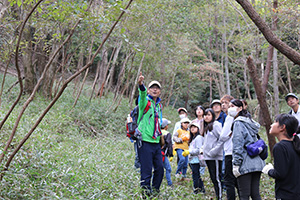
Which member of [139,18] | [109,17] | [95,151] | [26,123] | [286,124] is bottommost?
[95,151]

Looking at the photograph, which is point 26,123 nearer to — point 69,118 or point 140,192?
point 69,118

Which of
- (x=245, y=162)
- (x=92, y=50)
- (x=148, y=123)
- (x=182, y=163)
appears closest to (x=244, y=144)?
(x=245, y=162)

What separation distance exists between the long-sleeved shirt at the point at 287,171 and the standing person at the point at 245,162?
1.01 m

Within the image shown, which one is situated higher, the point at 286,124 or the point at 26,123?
the point at 286,124

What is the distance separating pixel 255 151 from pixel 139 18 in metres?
10.6

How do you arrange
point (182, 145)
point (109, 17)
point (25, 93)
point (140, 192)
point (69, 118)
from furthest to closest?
point (25, 93) < point (69, 118) < point (182, 145) < point (140, 192) < point (109, 17)

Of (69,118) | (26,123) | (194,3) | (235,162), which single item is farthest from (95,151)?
(194,3)

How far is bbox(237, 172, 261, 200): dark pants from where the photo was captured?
14.6 ft

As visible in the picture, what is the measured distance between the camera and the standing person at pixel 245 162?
442cm

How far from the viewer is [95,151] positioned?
28.4ft

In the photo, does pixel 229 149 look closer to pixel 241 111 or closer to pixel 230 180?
pixel 230 180

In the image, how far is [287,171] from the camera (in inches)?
131

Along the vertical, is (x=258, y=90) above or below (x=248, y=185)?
above

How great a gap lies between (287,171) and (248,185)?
124cm
